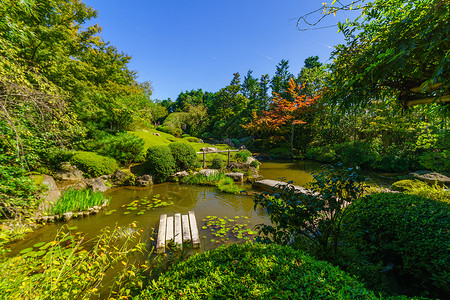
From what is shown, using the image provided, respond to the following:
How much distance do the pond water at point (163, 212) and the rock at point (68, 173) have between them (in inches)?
56.8

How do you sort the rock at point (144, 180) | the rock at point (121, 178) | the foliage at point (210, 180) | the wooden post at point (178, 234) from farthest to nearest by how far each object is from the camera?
1. the foliage at point (210, 180)
2. the rock at point (144, 180)
3. the rock at point (121, 178)
4. the wooden post at point (178, 234)

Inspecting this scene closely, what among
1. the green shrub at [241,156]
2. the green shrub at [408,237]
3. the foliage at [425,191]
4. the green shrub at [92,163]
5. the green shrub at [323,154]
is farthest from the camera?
the green shrub at [323,154]

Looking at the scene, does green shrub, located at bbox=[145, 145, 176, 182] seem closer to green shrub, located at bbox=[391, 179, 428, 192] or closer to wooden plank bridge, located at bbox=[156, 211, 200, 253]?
wooden plank bridge, located at bbox=[156, 211, 200, 253]

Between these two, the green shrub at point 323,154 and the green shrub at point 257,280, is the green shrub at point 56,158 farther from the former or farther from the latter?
the green shrub at point 323,154

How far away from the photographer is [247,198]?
6.41 meters

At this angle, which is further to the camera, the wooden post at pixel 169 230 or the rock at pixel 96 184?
the rock at pixel 96 184

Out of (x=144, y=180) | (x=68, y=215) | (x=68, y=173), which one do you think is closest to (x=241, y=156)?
(x=144, y=180)

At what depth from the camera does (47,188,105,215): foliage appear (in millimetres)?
4287

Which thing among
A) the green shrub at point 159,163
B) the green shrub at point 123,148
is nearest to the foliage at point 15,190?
the green shrub at point 159,163

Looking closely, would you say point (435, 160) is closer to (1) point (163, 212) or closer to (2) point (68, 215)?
(1) point (163, 212)

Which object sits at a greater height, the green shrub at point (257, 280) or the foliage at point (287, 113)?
the foliage at point (287, 113)

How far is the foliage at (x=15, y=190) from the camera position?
3129mm

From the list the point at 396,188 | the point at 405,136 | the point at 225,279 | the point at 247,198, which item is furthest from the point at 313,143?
the point at 225,279

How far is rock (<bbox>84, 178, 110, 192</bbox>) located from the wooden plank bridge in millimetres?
3821
